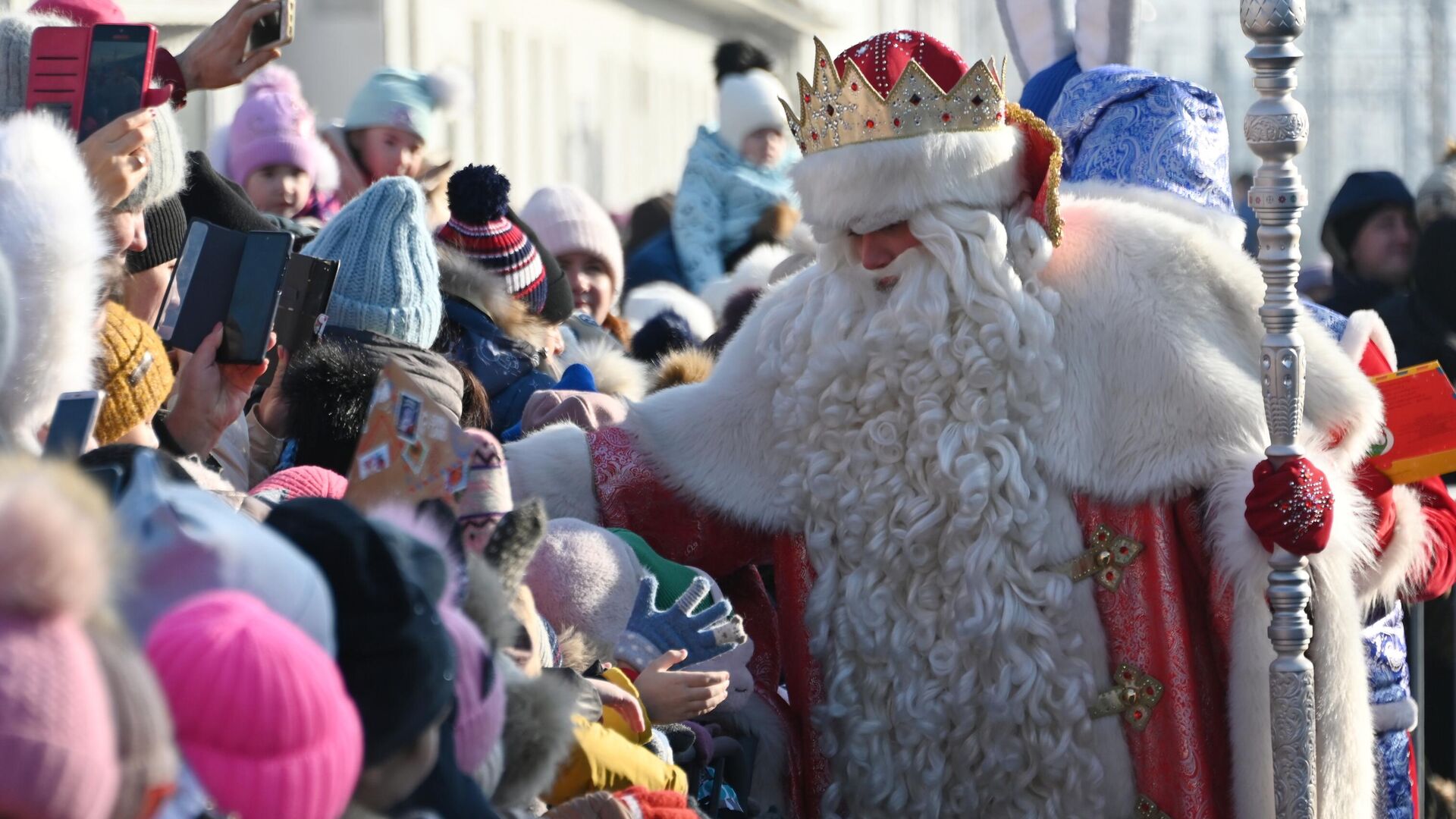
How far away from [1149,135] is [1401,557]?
95 centimetres

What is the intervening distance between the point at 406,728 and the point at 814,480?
1.84m

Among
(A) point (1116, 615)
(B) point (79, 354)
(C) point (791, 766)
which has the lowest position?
(C) point (791, 766)

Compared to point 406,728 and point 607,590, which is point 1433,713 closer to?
point 607,590

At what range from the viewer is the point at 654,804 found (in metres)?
2.42

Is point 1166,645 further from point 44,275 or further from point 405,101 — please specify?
point 405,101

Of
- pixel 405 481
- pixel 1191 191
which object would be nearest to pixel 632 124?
pixel 1191 191

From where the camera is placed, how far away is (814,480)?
3338 millimetres

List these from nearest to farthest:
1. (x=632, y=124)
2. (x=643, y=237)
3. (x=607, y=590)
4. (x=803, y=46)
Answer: (x=607, y=590) → (x=643, y=237) → (x=632, y=124) → (x=803, y=46)

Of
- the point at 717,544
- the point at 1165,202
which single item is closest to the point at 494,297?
the point at 717,544

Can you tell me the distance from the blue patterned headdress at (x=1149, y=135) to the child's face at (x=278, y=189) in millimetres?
2726

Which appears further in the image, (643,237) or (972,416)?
(643,237)

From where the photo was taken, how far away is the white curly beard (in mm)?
3201

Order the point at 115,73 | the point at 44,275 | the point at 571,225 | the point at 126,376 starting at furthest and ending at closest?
the point at 571,225
the point at 115,73
the point at 126,376
the point at 44,275

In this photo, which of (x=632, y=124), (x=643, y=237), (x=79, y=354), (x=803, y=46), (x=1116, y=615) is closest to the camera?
(x=79, y=354)
